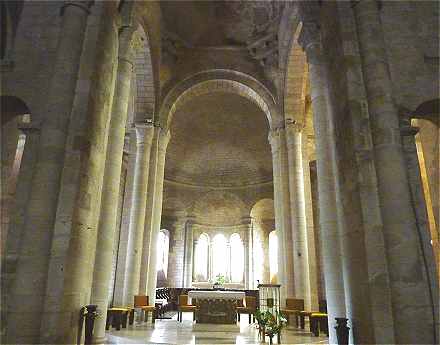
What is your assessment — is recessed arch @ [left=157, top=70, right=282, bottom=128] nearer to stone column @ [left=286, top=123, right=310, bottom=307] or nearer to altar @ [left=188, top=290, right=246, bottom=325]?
stone column @ [left=286, top=123, right=310, bottom=307]

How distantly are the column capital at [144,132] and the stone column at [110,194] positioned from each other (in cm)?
516

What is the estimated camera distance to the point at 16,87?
271 inches

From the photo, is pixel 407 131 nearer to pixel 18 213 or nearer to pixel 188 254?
pixel 18 213

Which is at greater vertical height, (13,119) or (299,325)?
(13,119)

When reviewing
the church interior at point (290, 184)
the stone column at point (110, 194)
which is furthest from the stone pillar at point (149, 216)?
the stone column at point (110, 194)

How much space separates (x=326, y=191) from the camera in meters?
7.72

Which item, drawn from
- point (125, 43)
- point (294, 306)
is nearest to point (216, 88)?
point (125, 43)

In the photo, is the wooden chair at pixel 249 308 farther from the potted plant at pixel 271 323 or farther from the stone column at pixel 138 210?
the potted plant at pixel 271 323

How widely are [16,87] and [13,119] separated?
47.5 inches

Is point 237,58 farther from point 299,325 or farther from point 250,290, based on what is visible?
point 250,290

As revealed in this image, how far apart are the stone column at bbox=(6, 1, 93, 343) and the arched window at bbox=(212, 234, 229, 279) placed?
60.1 ft

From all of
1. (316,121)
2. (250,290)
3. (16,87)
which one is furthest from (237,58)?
(250,290)

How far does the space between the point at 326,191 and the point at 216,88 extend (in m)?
10.3

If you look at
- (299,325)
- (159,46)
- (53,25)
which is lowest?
(299,325)
